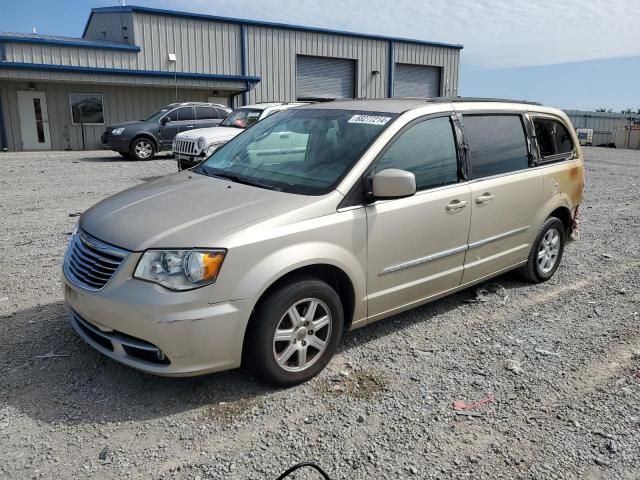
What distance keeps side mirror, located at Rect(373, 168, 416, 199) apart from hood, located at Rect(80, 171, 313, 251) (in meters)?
0.47

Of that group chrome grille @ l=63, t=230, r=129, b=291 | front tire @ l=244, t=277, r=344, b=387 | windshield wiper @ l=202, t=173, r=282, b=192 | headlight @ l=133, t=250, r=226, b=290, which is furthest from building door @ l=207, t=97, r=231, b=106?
headlight @ l=133, t=250, r=226, b=290

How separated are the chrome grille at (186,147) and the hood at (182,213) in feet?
28.0

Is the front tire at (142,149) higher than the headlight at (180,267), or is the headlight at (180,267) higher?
the headlight at (180,267)

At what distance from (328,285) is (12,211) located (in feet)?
23.3

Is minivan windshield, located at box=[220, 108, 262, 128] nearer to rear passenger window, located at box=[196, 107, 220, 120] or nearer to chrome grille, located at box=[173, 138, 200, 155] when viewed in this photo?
chrome grille, located at box=[173, 138, 200, 155]

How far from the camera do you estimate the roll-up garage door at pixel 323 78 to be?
2811 cm

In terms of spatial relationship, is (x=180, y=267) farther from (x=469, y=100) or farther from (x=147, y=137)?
(x=147, y=137)

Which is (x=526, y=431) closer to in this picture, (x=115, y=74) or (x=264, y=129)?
(x=264, y=129)

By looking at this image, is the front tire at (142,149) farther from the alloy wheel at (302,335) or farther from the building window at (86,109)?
the alloy wheel at (302,335)

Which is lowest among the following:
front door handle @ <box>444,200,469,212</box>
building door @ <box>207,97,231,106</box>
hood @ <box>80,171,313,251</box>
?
front door handle @ <box>444,200,469,212</box>

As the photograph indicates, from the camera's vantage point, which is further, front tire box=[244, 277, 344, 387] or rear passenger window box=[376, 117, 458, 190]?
rear passenger window box=[376, 117, 458, 190]

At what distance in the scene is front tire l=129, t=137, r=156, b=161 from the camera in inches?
659

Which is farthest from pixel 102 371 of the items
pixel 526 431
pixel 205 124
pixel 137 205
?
pixel 205 124

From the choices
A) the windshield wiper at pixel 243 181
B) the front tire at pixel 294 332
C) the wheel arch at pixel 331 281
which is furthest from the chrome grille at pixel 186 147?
the front tire at pixel 294 332
